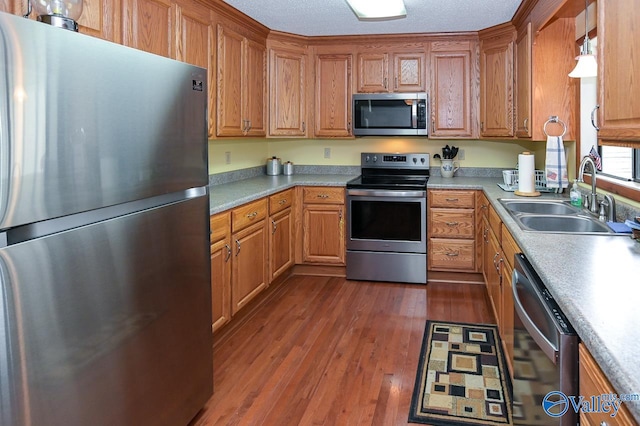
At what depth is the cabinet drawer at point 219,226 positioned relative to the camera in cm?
286

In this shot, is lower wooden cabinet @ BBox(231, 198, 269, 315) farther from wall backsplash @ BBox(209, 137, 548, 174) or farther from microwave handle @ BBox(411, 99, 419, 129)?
microwave handle @ BBox(411, 99, 419, 129)

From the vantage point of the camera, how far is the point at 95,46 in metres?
1.45

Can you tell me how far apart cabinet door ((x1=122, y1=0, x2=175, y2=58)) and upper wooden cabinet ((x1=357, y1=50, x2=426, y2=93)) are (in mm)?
2154

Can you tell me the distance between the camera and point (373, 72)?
4.61 metres

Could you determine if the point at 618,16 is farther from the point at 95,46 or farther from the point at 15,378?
the point at 15,378

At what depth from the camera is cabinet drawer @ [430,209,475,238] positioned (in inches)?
167

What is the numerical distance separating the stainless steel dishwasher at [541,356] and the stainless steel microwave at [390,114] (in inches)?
105

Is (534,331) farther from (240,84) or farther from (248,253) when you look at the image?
(240,84)

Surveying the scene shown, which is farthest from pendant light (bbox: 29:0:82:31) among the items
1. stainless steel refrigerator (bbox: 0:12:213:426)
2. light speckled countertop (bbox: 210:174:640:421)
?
light speckled countertop (bbox: 210:174:640:421)

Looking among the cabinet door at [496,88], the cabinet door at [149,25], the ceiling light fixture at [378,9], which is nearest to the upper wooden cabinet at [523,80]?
the cabinet door at [496,88]

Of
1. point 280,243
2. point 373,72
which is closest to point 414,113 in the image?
point 373,72

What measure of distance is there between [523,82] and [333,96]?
1.71 metres

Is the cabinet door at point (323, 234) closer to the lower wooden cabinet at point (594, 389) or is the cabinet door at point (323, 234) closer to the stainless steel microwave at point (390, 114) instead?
the stainless steel microwave at point (390, 114)

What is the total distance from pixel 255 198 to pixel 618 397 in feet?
9.33
